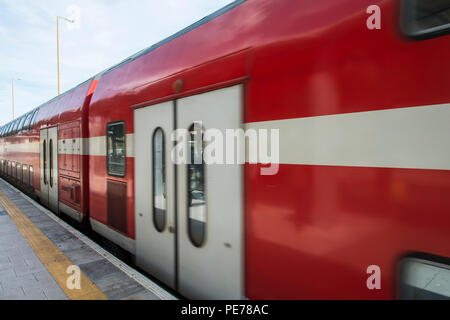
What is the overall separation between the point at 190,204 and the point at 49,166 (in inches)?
241

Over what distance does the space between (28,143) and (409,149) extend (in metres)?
10.9

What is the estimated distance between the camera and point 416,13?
1530 mm

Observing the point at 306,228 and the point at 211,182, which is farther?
the point at 211,182

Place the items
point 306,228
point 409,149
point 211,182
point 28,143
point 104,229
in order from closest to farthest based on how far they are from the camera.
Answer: point 409,149 → point 306,228 → point 211,182 → point 104,229 → point 28,143

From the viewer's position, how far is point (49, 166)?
7461mm

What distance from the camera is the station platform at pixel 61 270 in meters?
3.25

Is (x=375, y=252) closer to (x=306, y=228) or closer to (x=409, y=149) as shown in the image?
(x=306, y=228)

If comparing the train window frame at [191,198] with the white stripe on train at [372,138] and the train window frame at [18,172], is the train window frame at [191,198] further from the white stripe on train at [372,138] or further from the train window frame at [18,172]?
the train window frame at [18,172]

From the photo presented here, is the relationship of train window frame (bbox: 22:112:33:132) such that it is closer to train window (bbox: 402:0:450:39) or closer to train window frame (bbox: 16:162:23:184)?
train window frame (bbox: 16:162:23:184)

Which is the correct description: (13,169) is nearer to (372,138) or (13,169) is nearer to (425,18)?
(372,138)

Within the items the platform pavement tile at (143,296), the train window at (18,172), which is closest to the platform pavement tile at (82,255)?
the platform pavement tile at (143,296)

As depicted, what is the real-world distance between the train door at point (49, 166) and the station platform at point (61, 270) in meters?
1.40

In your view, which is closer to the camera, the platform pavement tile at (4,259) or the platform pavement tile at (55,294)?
the platform pavement tile at (55,294)
